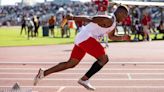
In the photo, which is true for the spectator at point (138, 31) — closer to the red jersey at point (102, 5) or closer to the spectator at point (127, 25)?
the spectator at point (127, 25)

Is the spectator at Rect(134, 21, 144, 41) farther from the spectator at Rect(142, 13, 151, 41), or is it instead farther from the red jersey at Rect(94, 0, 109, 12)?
the red jersey at Rect(94, 0, 109, 12)

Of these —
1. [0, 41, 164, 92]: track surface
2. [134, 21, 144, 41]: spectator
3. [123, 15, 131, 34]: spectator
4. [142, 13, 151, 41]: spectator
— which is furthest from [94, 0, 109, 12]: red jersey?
[123, 15, 131, 34]: spectator

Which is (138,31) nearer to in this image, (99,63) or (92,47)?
(99,63)

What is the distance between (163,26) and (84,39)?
1011 inches

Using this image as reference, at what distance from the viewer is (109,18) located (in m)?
9.50

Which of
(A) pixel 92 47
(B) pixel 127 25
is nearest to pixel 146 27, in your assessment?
(B) pixel 127 25

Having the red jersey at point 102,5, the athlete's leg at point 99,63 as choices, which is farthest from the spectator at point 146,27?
the athlete's leg at point 99,63

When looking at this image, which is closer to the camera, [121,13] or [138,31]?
[121,13]

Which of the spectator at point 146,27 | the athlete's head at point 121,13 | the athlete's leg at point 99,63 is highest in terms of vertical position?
the athlete's head at point 121,13

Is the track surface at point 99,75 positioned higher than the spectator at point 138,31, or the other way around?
the track surface at point 99,75

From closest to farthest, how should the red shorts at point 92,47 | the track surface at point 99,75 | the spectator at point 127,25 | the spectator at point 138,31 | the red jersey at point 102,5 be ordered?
the red shorts at point 92,47 → the track surface at point 99,75 → the red jersey at point 102,5 → the spectator at point 138,31 → the spectator at point 127,25

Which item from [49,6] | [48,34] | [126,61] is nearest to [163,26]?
[48,34]

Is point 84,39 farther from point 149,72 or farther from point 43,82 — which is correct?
point 149,72

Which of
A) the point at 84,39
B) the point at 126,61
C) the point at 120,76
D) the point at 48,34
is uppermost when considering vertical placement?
the point at 84,39
